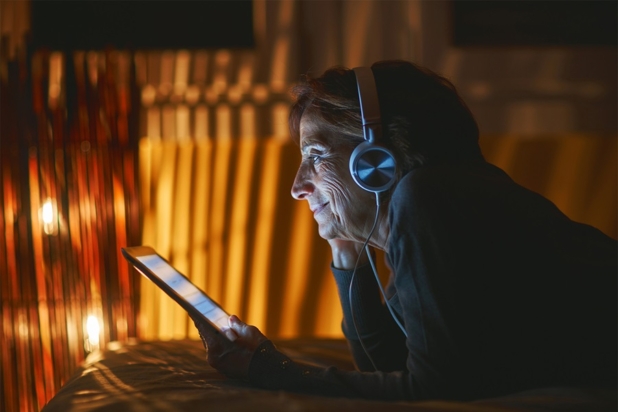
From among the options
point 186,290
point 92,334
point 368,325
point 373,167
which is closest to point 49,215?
point 92,334

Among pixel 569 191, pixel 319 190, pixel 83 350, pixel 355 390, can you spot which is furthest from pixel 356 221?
pixel 569 191

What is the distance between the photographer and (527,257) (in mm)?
882

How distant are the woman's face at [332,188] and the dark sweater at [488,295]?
0.79ft

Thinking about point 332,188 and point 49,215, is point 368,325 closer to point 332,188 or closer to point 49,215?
point 332,188

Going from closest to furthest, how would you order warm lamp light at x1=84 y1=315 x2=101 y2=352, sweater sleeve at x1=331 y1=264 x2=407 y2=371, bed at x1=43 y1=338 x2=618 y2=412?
bed at x1=43 y1=338 x2=618 y2=412
sweater sleeve at x1=331 y1=264 x2=407 y2=371
warm lamp light at x1=84 y1=315 x2=101 y2=352

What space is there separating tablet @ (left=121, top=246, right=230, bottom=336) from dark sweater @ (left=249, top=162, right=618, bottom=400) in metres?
0.26

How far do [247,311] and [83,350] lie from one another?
0.65m

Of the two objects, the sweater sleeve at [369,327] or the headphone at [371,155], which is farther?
the sweater sleeve at [369,327]

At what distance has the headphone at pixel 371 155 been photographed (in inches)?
39.8

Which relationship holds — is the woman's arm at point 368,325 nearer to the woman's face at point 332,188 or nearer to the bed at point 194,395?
the bed at point 194,395

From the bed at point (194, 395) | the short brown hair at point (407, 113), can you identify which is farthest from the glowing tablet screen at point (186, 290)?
the short brown hair at point (407, 113)

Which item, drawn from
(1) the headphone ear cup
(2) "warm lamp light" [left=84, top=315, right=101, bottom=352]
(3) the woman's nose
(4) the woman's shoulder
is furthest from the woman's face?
(2) "warm lamp light" [left=84, top=315, right=101, bottom=352]

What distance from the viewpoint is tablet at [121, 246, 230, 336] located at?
100 centimetres

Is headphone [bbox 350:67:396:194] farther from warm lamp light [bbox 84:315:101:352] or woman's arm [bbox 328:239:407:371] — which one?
warm lamp light [bbox 84:315:101:352]
